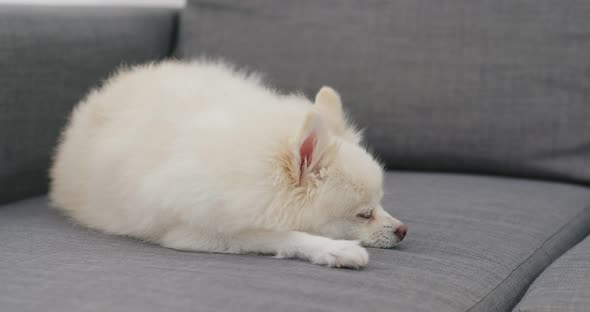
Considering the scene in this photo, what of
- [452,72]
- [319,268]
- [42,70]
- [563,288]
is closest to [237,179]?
[319,268]

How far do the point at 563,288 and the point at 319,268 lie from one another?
49 cm

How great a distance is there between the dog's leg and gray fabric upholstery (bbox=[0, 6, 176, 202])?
0.72m

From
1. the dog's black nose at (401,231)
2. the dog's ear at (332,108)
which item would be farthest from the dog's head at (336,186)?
the dog's ear at (332,108)

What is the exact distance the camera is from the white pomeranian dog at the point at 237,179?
1.71 meters

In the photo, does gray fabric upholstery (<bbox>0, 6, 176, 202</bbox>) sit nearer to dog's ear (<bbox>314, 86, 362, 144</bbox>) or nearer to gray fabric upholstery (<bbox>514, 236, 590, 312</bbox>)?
dog's ear (<bbox>314, 86, 362, 144</bbox>)

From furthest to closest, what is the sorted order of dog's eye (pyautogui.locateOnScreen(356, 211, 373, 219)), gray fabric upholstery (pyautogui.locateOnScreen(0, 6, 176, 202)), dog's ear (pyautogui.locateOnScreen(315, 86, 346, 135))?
gray fabric upholstery (pyautogui.locateOnScreen(0, 6, 176, 202)) → dog's ear (pyautogui.locateOnScreen(315, 86, 346, 135)) → dog's eye (pyautogui.locateOnScreen(356, 211, 373, 219))

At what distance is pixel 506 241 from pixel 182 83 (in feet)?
3.08

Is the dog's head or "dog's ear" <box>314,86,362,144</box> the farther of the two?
"dog's ear" <box>314,86,362,144</box>

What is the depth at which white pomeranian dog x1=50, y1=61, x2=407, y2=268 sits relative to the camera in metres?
1.71

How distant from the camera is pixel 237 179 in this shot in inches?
67.4

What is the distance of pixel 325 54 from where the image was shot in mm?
2643

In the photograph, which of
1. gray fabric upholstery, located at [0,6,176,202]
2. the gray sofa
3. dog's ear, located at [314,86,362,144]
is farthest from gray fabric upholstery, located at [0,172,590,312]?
dog's ear, located at [314,86,362,144]

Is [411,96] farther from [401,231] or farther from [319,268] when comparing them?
[319,268]

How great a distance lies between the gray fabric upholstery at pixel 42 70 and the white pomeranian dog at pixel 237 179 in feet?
1.16
